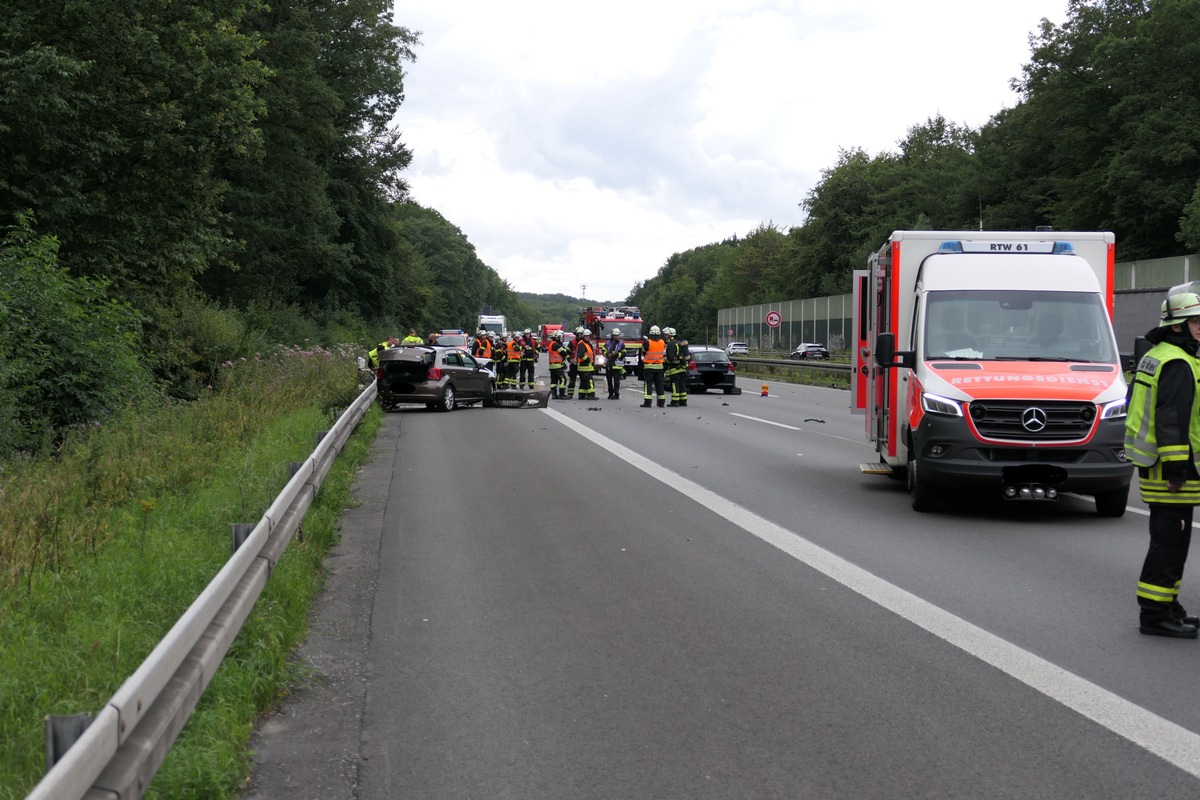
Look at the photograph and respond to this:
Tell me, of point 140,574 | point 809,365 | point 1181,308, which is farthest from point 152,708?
point 809,365

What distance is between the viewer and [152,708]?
379cm

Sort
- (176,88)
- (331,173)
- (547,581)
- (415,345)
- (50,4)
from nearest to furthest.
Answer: (547,581) → (50,4) → (176,88) → (415,345) → (331,173)

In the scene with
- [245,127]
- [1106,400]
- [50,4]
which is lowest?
[1106,400]

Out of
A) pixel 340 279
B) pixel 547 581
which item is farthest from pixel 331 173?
pixel 547 581

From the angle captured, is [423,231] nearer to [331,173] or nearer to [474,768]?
[331,173]

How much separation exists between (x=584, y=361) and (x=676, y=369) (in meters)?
3.16

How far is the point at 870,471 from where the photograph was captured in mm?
12844

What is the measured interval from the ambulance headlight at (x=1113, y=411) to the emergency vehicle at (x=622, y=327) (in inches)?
929

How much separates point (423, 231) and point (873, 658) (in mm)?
126408

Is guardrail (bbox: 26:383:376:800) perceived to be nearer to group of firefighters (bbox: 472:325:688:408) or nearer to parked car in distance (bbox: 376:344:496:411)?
parked car in distance (bbox: 376:344:496:411)

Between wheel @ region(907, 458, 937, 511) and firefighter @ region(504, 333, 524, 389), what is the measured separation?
22.2 meters

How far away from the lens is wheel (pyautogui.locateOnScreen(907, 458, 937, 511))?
10.8m

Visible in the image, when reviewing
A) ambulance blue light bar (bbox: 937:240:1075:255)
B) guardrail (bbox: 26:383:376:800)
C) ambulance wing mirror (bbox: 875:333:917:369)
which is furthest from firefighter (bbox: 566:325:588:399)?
guardrail (bbox: 26:383:376:800)

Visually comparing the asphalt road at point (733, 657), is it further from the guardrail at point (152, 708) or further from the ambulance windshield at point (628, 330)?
the ambulance windshield at point (628, 330)
